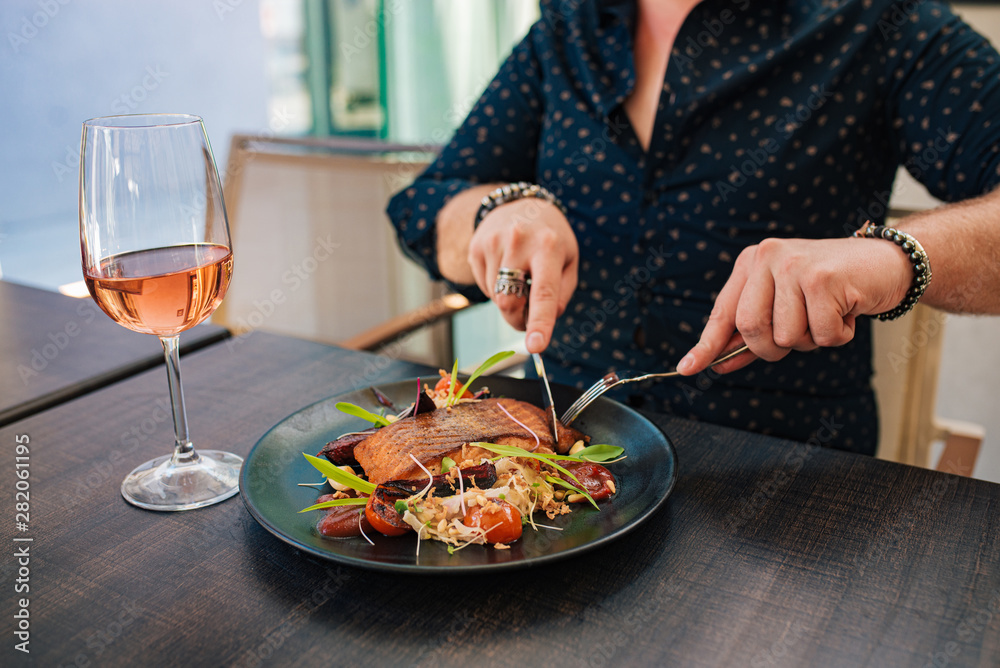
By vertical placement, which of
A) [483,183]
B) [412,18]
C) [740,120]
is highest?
[412,18]

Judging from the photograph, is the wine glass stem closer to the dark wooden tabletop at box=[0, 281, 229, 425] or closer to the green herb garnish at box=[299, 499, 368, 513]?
the green herb garnish at box=[299, 499, 368, 513]

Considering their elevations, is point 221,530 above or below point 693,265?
below

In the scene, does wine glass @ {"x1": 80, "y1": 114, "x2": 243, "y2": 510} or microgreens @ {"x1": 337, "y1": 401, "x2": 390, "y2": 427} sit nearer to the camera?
wine glass @ {"x1": 80, "y1": 114, "x2": 243, "y2": 510}

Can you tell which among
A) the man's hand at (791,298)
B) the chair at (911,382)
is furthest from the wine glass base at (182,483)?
the chair at (911,382)

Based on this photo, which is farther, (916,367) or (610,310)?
(916,367)

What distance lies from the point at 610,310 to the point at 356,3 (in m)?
3.07

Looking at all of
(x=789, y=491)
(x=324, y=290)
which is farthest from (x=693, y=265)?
(x=324, y=290)

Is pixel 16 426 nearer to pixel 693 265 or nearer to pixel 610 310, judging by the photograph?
pixel 610 310

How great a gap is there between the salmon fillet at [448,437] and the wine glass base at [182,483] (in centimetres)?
15

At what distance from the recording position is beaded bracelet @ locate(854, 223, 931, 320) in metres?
0.95

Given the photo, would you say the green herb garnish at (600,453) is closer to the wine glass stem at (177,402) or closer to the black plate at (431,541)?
the black plate at (431,541)

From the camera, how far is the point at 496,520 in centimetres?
64

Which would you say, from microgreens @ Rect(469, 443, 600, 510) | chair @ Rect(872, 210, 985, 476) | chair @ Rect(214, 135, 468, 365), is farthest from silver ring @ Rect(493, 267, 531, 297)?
chair @ Rect(214, 135, 468, 365)

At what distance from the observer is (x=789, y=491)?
77 centimetres
